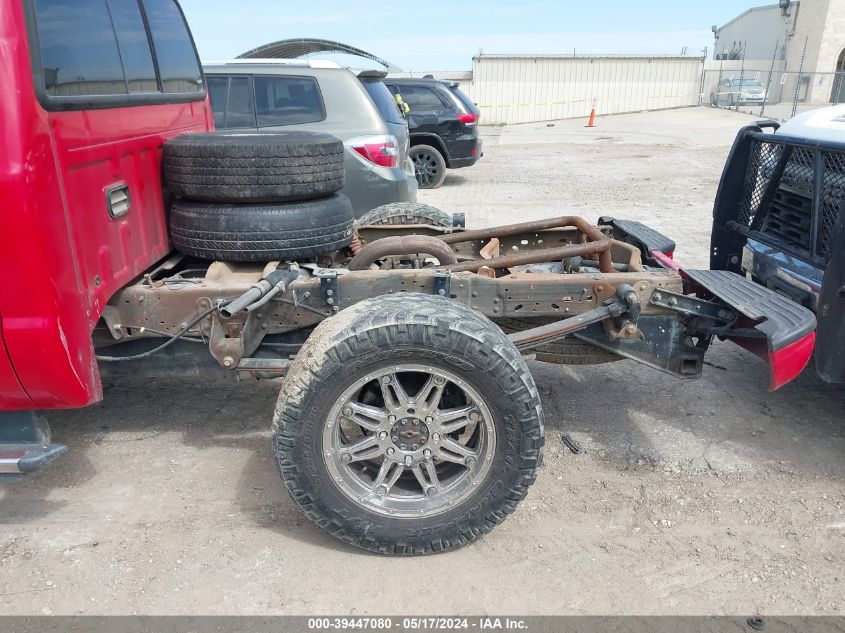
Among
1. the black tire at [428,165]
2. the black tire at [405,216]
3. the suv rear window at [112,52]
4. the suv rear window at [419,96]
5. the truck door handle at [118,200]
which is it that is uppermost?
the suv rear window at [112,52]

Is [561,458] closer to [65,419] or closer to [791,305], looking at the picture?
[791,305]

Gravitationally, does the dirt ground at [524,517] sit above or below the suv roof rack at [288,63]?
below

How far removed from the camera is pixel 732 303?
126 inches

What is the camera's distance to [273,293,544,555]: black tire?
269 centimetres

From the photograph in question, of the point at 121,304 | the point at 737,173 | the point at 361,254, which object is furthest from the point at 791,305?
the point at 121,304

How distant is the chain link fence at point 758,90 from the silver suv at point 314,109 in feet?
102

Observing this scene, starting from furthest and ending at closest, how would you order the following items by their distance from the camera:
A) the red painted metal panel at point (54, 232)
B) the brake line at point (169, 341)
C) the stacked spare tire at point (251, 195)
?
1. the stacked spare tire at point (251, 195)
2. the brake line at point (169, 341)
3. the red painted metal panel at point (54, 232)

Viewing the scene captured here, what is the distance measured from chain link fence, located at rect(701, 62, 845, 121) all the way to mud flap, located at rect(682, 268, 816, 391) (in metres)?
33.2

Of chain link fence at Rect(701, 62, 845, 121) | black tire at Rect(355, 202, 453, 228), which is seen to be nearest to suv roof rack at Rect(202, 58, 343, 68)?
black tire at Rect(355, 202, 453, 228)

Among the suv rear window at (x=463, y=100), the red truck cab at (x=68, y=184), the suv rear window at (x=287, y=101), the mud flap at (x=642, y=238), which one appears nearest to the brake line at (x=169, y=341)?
the red truck cab at (x=68, y=184)

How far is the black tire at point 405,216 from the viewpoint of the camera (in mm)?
4816

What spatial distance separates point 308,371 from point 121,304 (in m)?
1.06

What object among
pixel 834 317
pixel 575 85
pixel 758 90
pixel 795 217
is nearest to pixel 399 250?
pixel 834 317

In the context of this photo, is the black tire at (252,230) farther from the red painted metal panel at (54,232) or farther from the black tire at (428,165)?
the black tire at (428,165)
